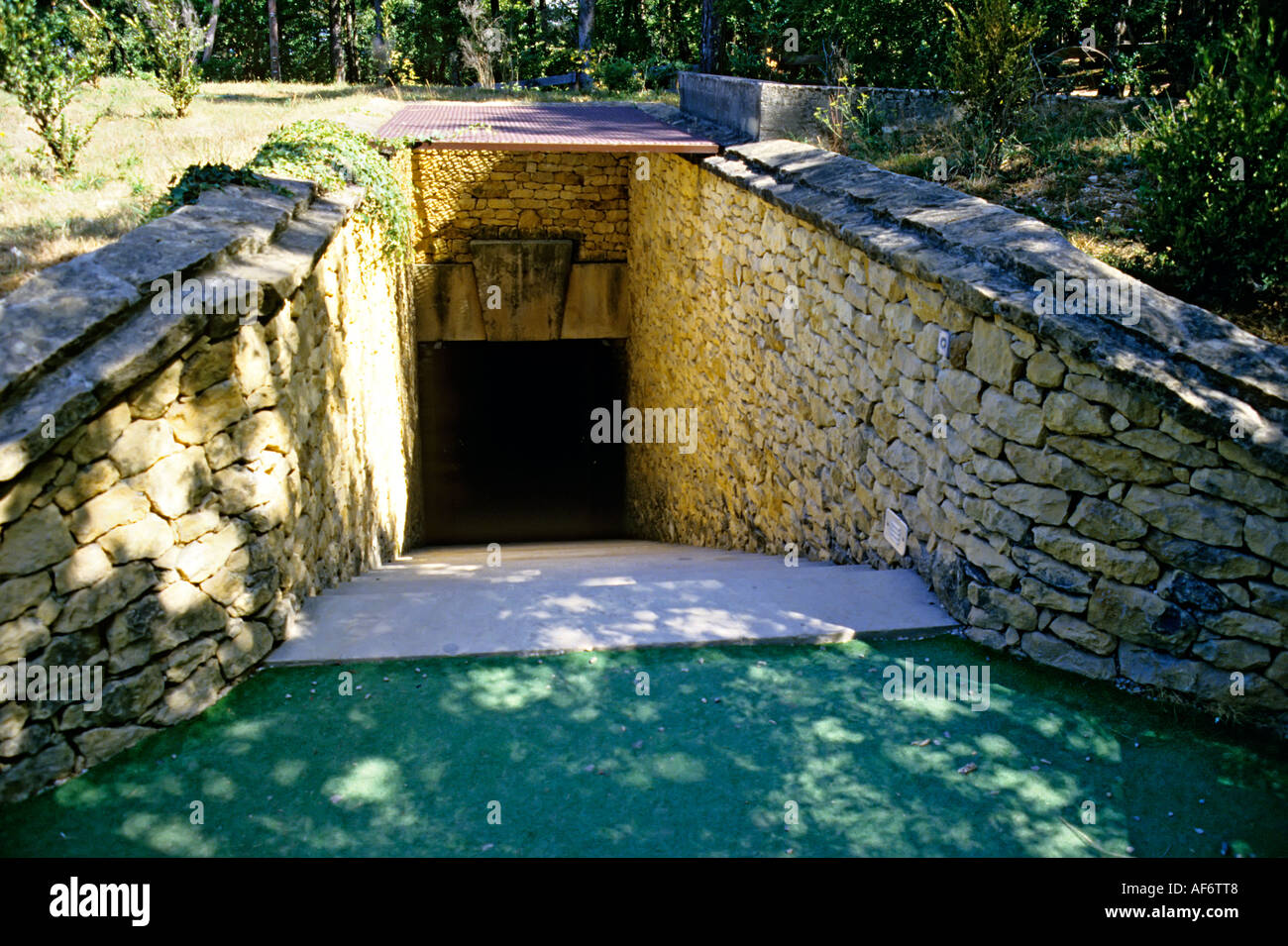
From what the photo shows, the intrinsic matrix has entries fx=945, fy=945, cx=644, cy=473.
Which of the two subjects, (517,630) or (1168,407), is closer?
(1168,407)

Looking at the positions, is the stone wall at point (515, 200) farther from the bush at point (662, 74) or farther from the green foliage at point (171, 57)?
the bush at point (662, 74)

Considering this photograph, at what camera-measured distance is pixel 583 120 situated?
1212 cm

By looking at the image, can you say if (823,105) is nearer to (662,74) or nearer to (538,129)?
(538,129)

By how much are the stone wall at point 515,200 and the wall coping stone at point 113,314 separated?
781cm

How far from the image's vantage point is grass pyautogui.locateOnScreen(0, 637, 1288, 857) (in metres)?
3.28

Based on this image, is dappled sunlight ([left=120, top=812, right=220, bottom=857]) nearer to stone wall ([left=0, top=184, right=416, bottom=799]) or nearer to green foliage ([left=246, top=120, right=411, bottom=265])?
stone wall ([left=0, top=184, right=416, bottom=799])

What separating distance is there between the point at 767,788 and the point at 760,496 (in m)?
4.38

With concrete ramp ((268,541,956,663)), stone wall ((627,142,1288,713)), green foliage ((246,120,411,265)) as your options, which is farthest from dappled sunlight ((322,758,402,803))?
green foliage ((246,120,411,265))

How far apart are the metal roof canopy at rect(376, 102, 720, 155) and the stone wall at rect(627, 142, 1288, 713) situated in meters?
2.35

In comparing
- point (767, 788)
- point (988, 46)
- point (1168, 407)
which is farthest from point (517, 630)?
point (988, 46)

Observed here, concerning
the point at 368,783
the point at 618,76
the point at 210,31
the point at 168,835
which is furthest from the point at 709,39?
the point at 210,31

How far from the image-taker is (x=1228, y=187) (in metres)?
5.16

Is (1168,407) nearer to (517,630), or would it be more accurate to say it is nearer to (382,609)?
(517,630)

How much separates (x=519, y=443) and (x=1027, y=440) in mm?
10812
